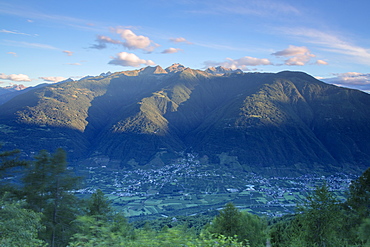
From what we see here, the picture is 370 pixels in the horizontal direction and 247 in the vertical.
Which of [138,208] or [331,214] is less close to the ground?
[331,214]

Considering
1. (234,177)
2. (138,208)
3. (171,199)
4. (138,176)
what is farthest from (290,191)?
(138,176)

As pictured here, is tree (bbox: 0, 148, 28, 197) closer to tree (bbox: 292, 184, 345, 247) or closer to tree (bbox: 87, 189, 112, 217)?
tree (bbox: 87, 189, 112, 217)

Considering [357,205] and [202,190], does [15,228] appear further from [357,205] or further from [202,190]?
[202,190]

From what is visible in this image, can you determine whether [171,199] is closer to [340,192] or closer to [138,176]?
[138,176]

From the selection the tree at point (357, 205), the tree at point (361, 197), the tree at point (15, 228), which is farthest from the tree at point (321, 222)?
the tree at point (15, 228)

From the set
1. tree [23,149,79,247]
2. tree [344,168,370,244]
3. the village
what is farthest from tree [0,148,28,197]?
the village

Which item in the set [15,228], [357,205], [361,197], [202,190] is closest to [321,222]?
[357,205]

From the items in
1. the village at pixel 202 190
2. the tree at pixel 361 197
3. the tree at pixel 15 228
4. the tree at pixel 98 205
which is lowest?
the village at pixel 202 190

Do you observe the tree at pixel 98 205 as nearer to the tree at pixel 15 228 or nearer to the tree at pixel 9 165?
the tree at pixel 9 165
